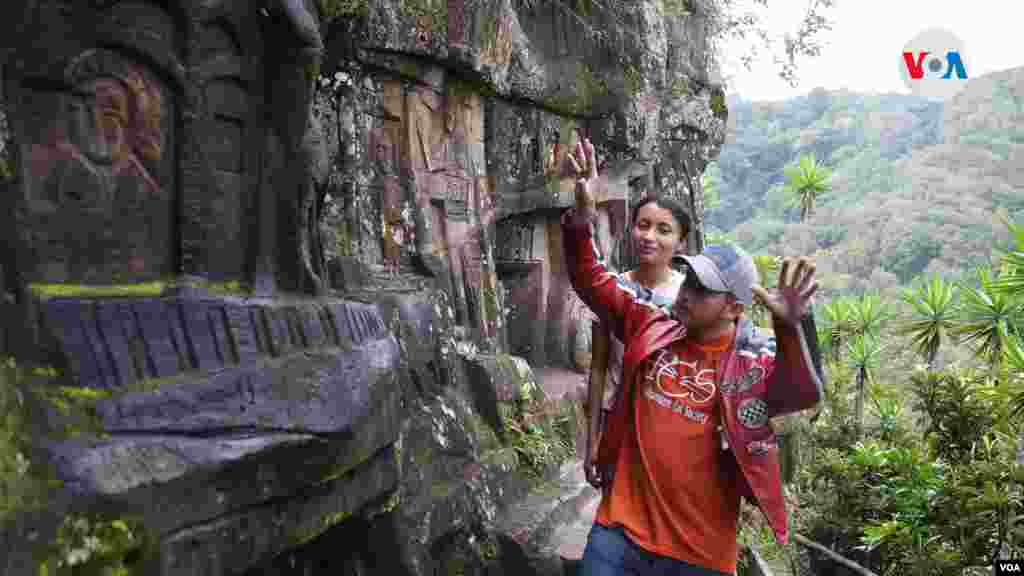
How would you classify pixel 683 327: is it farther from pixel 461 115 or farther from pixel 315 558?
pixel 461 115

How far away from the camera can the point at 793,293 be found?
191 cm

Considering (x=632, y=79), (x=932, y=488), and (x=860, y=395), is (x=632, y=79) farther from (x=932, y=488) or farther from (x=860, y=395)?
(x=860, y=395)

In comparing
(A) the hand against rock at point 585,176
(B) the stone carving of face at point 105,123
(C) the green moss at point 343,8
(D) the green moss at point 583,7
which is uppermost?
(D) the green moss at point 583,7

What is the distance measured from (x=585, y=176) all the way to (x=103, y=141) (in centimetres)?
164

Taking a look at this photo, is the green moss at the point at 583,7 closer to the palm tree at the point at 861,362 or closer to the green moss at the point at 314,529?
the green moss at the point at 314,529

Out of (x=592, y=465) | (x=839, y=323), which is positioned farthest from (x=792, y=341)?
(x=839, y=323)

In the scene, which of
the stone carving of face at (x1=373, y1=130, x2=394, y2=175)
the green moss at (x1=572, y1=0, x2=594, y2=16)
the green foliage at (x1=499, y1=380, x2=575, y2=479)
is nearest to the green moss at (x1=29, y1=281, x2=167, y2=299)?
the stone carving of face at (x1=373, y1=130, x2=394, y2=175)

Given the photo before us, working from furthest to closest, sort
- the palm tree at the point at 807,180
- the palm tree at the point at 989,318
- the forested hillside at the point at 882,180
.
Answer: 1. the forested hillside at the point at 882,180
2. the palm tree at the point at 807,180
3. the palm tree at the point at 989,318

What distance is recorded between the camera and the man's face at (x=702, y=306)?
2.24 meters

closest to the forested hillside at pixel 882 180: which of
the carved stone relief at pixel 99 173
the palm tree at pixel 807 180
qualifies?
the palm tree at pixel 807 180

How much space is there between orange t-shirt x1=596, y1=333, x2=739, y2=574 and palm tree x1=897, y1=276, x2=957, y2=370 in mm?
12325

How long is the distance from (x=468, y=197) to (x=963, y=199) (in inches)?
1393

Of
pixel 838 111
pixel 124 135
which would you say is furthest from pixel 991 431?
pixel 838 111

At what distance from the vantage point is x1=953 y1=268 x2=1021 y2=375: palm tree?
372 inches
